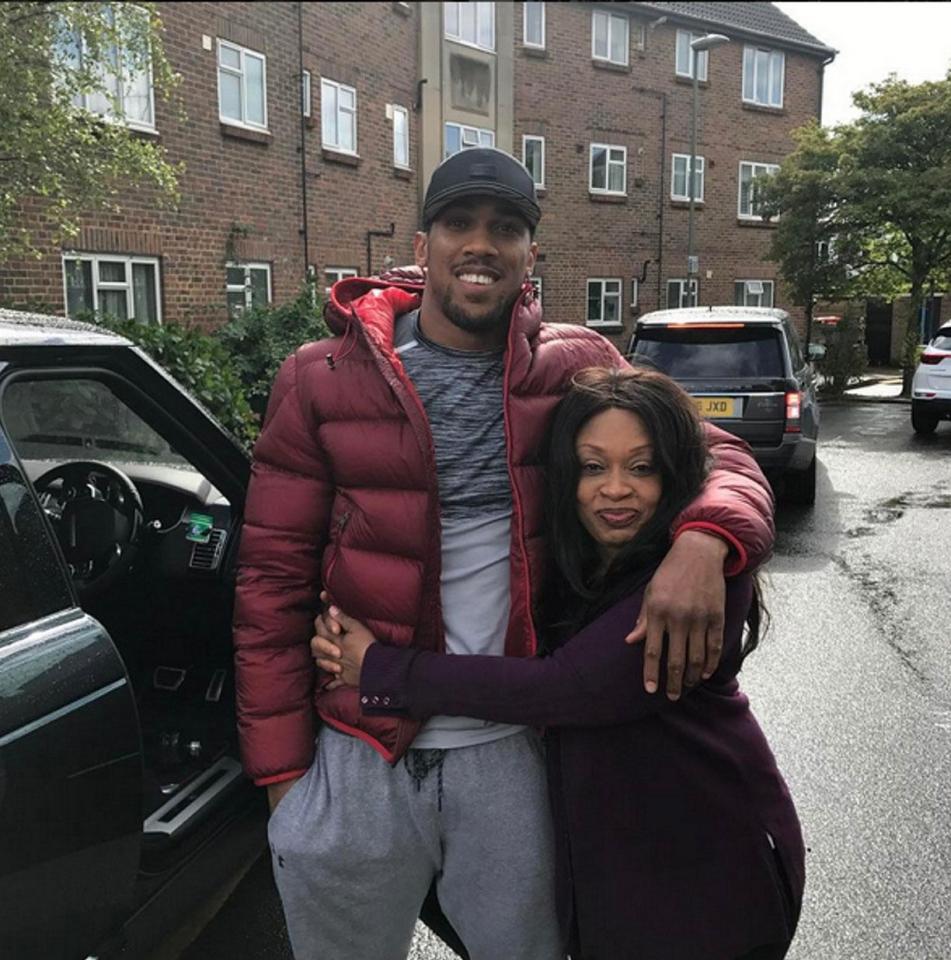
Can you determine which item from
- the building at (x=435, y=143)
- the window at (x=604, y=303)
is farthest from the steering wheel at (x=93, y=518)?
the window at (x=604, y=303)

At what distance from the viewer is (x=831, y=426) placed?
1461 centimetres

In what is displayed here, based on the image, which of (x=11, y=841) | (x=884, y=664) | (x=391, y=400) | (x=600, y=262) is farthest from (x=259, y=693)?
(x=600, y=262)

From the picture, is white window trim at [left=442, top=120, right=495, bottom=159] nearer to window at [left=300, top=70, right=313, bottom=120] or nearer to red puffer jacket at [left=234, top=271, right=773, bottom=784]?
window at [left=300, top=70, right=313, bottom=120]

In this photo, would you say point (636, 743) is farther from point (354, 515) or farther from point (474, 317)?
point (474, 317)

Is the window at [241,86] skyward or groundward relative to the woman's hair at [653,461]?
skyward

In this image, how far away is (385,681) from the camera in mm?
1608

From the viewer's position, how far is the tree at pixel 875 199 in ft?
53.7

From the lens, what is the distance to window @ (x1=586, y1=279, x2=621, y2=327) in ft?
72.5

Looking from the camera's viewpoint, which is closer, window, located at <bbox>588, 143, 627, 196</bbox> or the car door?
the car door

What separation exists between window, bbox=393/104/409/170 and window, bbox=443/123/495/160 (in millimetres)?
1131

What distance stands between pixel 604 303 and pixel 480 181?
21.2m

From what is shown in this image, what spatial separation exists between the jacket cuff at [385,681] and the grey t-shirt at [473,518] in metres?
0.12

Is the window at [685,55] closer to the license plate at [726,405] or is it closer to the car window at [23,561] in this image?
the license plate at [726,405]

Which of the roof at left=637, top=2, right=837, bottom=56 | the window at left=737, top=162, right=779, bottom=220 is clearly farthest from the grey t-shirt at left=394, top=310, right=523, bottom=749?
the window at left=737, top=162, right=779, bottom=220
